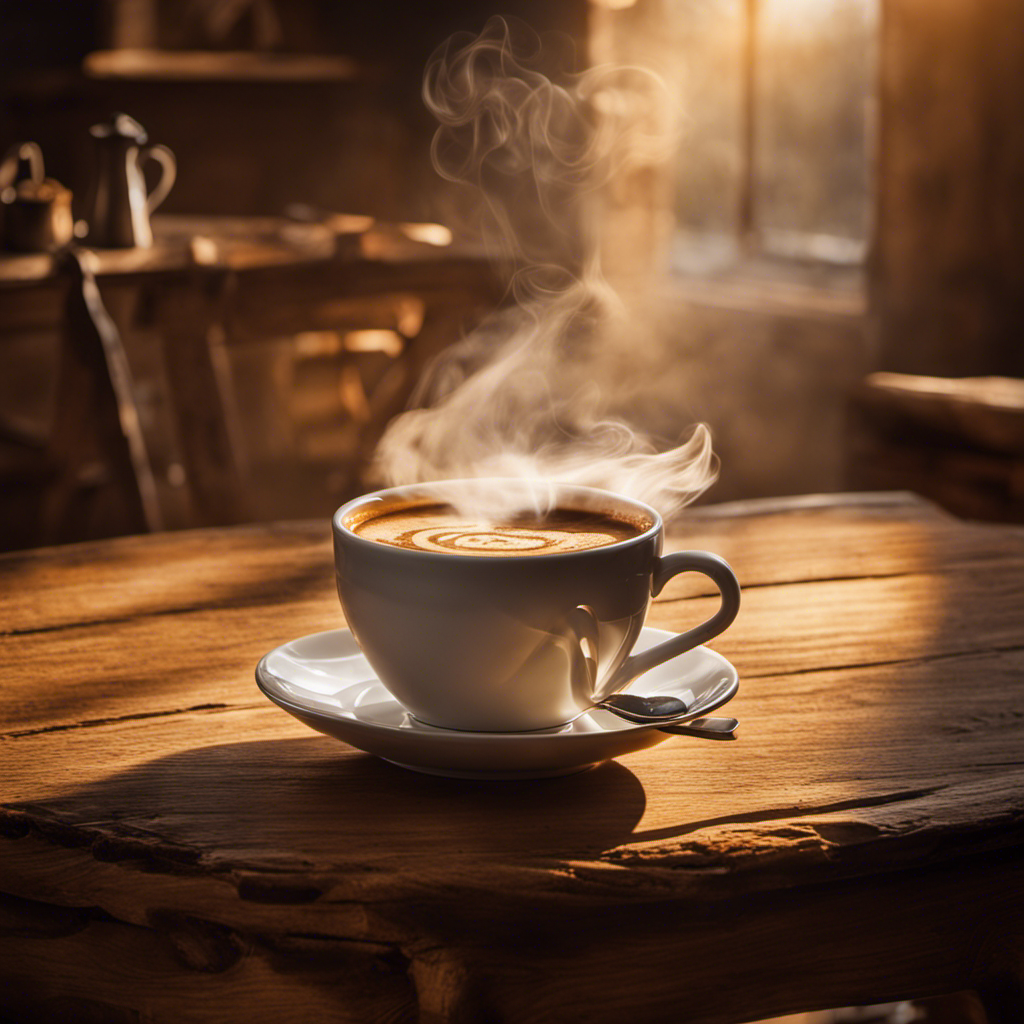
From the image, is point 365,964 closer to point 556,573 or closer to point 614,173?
point 556,573

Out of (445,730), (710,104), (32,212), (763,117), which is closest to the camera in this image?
(445,730)

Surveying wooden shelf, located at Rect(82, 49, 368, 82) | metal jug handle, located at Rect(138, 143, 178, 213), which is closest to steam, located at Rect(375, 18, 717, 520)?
wooden shelf, located at Rect(82, 49, 368, 82)

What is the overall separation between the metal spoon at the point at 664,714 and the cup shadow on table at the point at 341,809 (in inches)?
1.2

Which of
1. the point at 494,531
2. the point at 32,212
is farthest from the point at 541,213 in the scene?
the point at 494,531

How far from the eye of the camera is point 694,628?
59 cm

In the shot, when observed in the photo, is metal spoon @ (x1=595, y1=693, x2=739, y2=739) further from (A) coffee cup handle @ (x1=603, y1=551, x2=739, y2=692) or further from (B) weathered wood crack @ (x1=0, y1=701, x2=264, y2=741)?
(B) weathered wood crack @ (x1=0, y1=701, x2=264, y2=741)

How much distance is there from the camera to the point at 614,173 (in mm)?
3797

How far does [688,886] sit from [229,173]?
4.44 m

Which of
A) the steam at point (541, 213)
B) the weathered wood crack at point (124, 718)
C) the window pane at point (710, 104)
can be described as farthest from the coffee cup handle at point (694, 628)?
the window pane at point (710, 104)

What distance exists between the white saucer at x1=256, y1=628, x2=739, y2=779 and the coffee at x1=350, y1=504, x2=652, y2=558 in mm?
87

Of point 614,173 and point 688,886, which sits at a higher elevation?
point 614,173

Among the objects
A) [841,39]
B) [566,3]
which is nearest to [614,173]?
[566,3]

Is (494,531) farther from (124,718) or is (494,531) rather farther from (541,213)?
(541,213)

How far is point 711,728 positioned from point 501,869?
163 mm
